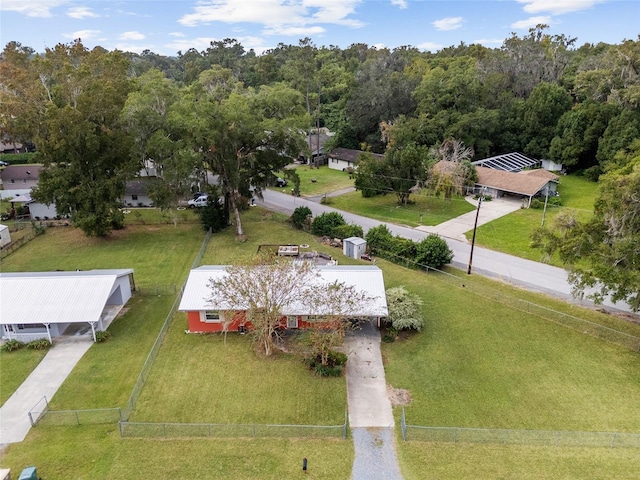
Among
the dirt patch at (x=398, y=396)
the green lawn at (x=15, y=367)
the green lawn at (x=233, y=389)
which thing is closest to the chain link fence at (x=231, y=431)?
the green lawn at (x=233, y=389)

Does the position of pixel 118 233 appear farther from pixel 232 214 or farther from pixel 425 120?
pixel 425 120

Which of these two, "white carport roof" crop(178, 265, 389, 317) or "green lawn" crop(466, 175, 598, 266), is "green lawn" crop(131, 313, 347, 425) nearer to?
"white carport roof" crop(178, 265, 389, 317)

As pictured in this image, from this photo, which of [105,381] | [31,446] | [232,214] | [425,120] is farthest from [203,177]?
[425,120]

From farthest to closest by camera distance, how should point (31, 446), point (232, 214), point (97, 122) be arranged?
point (232, 214) → point (97, 122) → point (31, 446)

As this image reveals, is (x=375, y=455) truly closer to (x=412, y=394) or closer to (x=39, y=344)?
(x=412, y=394)

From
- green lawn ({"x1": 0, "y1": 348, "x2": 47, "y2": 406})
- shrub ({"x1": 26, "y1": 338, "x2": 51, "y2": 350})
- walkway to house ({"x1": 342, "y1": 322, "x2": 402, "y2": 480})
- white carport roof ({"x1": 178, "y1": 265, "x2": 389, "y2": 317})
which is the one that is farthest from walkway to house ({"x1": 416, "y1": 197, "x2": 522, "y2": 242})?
green lawn ({"x1": 0, "y1": 348, "x2": 47, "y2": 406})
